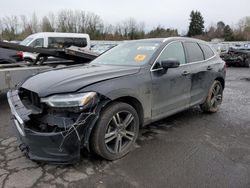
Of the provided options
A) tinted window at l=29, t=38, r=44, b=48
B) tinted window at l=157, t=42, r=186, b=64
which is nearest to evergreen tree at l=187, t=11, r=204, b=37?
tinted window at l=29, t=38, r=44, b=48

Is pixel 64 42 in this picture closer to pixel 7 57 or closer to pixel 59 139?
pixel 7 57

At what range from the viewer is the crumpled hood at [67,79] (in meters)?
2.82

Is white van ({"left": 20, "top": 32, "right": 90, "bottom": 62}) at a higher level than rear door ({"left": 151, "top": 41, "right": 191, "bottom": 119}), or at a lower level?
higher

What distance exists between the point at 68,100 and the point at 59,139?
17.1 inches

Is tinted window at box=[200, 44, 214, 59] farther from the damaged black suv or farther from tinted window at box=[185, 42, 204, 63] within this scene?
the damaged black suv

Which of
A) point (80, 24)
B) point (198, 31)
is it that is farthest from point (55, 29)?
point (198, 31)

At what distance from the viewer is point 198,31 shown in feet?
235

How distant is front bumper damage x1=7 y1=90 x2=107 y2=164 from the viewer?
2.66 metres

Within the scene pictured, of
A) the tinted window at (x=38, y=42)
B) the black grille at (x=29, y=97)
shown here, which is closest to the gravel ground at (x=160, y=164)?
the black grille at (x=29, y=97)

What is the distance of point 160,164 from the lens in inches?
125

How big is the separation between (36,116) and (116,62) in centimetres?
169

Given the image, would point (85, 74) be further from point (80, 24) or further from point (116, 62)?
point (80, 24)

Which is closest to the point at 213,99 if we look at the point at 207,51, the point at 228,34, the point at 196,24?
the point at 207,51

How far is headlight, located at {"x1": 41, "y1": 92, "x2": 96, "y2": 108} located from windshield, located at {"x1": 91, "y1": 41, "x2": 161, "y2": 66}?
4.09 feet
